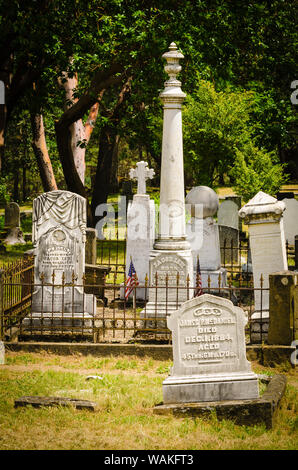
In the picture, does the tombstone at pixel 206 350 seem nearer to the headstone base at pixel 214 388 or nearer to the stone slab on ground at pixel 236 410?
the headstone base at pixel 214 388

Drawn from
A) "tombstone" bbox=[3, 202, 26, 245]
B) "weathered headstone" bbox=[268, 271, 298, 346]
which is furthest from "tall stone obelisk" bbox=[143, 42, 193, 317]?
"tombstone" bbox=[3, 202, 26, 245]

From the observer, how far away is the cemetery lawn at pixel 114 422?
6.84 m

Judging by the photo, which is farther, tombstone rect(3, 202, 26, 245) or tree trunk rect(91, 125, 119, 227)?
tree trunk rect(91, 125, 119, 227)

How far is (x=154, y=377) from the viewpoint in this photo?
9281 millimetres

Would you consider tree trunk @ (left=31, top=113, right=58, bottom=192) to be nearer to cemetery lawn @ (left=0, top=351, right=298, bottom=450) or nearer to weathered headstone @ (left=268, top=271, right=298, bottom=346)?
cemetery lawn @ (left=0, top=351, right=298, bottom=450)

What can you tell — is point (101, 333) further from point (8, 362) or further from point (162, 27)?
point (162, 27)

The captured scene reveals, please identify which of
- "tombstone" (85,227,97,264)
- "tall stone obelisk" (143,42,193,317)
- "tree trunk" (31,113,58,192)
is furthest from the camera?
"tree trunk" (31,113,58,192)

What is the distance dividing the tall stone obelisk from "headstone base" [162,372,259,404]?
384 centimetres

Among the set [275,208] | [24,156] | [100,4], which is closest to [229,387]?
[275,208]

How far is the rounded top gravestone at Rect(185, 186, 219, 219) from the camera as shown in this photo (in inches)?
582

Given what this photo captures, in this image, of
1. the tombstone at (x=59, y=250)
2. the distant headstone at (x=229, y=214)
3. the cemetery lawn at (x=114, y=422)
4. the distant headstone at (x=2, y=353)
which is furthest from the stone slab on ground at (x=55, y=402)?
the distant headstone at (x=229, y=214)

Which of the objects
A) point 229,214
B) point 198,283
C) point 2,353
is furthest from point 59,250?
point 229,214

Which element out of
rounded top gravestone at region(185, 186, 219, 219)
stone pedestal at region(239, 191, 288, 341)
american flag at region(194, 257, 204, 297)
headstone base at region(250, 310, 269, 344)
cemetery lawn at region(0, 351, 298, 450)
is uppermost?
rounded top gravestone at region(185, 186, 219, 219)

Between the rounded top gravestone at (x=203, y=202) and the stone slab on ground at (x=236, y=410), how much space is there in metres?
7.38
